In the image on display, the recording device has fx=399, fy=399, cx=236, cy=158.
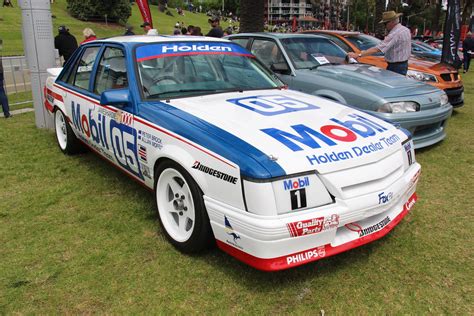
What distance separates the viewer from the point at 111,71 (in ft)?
12.9

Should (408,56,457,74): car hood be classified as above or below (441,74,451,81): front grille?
above

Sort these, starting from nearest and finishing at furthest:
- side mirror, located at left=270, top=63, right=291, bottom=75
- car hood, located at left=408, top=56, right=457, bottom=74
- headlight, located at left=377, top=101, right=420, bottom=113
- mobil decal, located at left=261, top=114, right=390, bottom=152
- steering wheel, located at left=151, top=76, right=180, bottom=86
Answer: mobil decal, located at left=261, top=114, right=390, bottom=152 < steering wheel, located at left=151, top=76, right=180, bottom=86 < headlight, located at left=377, top=101, right=420, bottom=113 < side mirror, located at left=270, top=63, right=291, bottom=75 < car hood, located at left=408, top=56, right=457, bottom=74

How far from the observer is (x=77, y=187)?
4.37m

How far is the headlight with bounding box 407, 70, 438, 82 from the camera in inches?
292

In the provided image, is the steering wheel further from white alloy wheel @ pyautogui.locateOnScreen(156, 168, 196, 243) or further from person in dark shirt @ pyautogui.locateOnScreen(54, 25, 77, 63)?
Result: person in dark shirt @ pyautogui.locateOnScreen(54, 25, 77, 63)

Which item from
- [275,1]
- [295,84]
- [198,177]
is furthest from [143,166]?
[275,1]

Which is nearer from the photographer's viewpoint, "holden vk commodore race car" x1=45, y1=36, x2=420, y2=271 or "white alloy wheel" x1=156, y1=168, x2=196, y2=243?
"holden vk commodore race car" x1=45, y1=36, x2=420, y2=271

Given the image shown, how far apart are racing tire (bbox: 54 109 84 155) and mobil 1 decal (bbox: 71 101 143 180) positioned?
666 mm

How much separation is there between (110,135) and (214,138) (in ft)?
4.99

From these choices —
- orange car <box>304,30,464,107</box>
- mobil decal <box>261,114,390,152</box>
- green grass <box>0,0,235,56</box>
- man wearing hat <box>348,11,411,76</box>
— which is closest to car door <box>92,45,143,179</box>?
mobil decal <box>261,114,390,152</box>

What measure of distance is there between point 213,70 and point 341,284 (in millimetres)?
2210

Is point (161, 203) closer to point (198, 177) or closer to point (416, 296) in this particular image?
point (198, 177)

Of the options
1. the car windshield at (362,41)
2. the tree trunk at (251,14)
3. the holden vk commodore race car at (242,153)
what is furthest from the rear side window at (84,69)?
the tree trunk at (251,14)

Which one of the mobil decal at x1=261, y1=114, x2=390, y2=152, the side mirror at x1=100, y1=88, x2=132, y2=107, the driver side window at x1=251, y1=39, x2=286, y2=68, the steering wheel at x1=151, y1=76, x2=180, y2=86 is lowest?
the mobil decal at x1=261, y1=114, x2=390, y2=152
